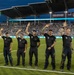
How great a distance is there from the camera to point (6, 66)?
1656cm

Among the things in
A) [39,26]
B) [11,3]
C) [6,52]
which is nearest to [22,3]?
[11,3]

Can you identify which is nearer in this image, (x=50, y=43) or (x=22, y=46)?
(x=50, y=43)

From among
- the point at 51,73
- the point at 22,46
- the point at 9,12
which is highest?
the point at 9,12

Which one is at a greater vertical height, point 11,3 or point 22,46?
point 11,3

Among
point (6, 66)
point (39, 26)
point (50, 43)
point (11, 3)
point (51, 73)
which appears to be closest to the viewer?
point (51, 73)

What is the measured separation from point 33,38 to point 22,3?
2079 inches

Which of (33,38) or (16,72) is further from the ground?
(33,38)

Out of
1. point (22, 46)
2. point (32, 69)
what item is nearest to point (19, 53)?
point (22, 46)

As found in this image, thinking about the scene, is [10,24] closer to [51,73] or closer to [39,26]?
[39,26]

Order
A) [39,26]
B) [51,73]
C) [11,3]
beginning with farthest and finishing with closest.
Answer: [11,3], [39,26], [51,73]

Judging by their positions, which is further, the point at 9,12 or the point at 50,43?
the point at 9,12

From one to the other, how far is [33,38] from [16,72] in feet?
8.07

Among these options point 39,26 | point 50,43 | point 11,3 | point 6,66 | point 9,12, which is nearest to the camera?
point 50,43

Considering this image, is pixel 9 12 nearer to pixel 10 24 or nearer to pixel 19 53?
pixel 10 24
